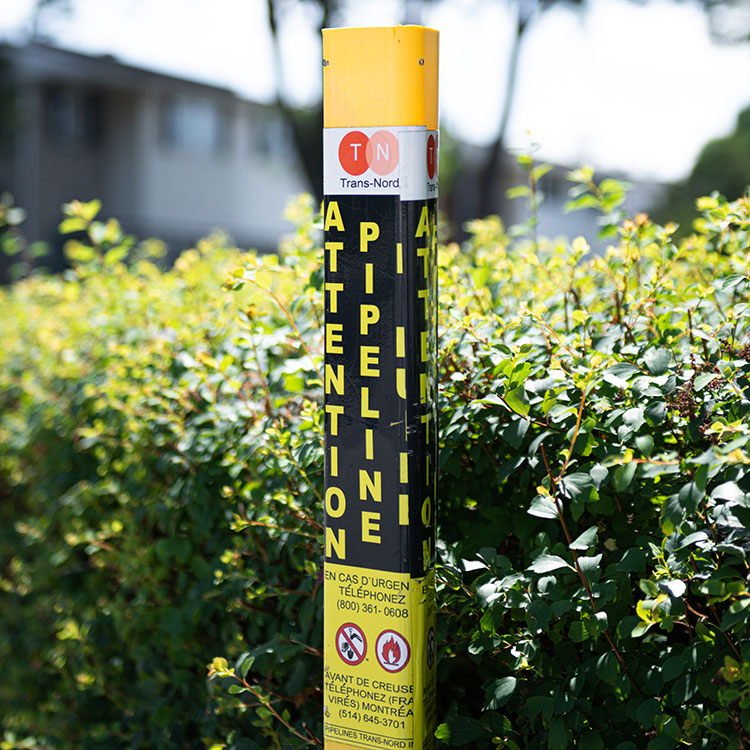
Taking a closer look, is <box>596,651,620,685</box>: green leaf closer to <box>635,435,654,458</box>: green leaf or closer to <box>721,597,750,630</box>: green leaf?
<box>721,597,750,630</box>: green leaf

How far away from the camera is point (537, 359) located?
233cm

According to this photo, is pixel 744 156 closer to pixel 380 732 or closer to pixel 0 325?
pixel 0 325

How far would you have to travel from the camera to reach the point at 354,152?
1.85 metres

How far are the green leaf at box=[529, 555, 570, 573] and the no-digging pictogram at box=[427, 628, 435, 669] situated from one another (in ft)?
0.91

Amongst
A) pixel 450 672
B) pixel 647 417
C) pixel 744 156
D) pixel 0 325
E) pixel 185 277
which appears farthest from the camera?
pixel 744 156

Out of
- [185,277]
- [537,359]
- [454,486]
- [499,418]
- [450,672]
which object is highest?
[185,277]

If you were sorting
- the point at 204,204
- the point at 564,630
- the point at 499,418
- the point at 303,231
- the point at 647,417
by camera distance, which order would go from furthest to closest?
the point at 204,204 < the point at 303,231 < the point at 499,418 < the point at 564,630 < the point at 647,417

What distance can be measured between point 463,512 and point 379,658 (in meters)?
0.55

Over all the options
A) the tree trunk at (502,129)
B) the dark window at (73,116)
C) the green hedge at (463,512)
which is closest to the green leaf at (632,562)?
the green hedge at (463,512)

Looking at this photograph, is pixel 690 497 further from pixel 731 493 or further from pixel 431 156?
pixel 431 156

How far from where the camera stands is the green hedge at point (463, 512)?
1.78 m

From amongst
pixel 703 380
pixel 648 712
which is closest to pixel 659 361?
pixel 703 380

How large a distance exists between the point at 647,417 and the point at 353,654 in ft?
2.79

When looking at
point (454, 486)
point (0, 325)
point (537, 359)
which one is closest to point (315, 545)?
point (454, 486)
